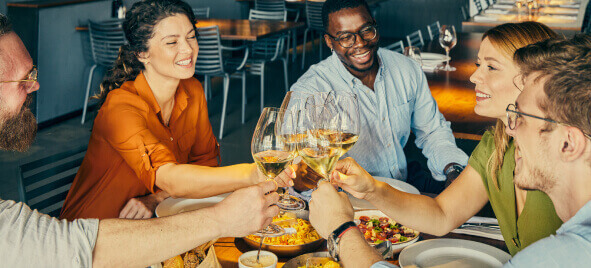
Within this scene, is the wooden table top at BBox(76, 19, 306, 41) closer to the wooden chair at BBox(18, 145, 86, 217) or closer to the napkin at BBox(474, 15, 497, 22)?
the napkin at BBox(474, 15, 497, 22)

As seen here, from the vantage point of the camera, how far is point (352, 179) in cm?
152

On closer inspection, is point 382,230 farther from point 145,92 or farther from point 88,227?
point 145,92

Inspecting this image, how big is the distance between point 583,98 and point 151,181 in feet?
4.37

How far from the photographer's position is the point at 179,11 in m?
2.09

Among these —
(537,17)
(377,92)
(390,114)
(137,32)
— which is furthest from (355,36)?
(537,17)

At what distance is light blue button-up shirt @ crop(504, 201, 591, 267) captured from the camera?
959 mm

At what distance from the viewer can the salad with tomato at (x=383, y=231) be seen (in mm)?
1472

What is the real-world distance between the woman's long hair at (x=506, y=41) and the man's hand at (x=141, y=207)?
1121 millimetres

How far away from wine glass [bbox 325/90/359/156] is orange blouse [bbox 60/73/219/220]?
2.40ft

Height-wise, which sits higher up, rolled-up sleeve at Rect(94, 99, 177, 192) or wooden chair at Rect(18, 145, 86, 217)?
rolled-up sleeve at Rect(94, 99, 177, 192)

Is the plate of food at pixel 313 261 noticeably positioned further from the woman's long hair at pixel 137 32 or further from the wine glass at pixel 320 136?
the woman's long hair at pixel 137 32

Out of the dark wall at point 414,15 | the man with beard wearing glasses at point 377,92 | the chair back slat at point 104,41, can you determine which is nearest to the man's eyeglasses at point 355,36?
the man with beard wearing glasses at point 377,92

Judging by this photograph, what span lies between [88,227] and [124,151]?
29.8 inches

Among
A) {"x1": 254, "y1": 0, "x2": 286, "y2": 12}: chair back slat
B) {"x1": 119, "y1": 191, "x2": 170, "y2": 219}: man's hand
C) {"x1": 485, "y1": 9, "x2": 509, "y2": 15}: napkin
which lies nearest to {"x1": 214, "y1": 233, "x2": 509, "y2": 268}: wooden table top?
{"x1": 119, "y1": 191, "x2": 170, "y2": 219}: man's hand
